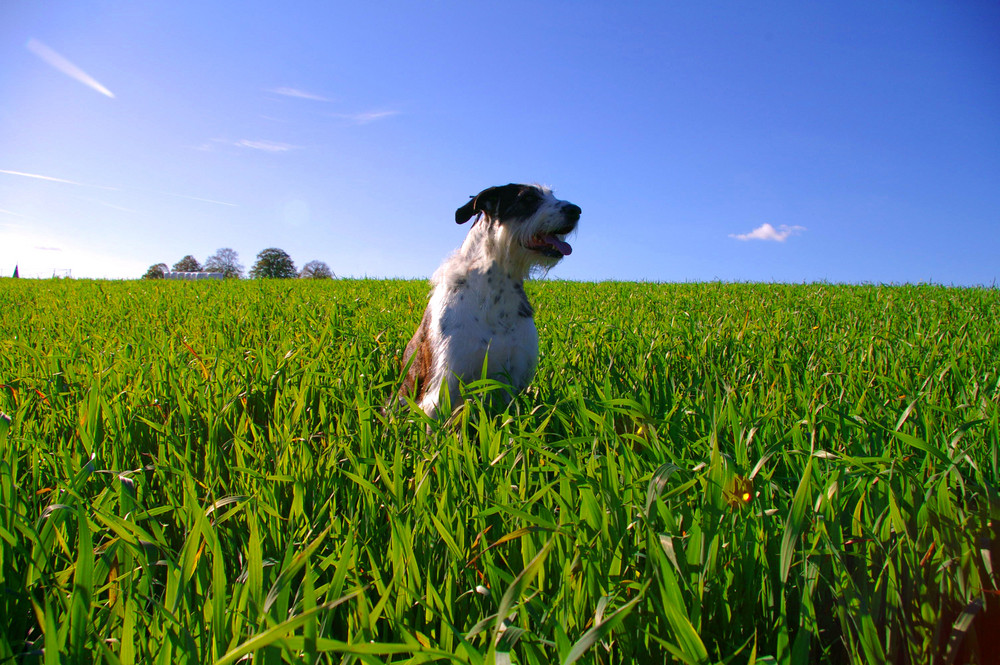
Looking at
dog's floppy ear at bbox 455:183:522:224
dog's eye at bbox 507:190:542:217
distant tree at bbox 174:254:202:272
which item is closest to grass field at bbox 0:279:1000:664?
dog's eye at bbox 507:190:542:217

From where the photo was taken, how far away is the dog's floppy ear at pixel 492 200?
4035 mm

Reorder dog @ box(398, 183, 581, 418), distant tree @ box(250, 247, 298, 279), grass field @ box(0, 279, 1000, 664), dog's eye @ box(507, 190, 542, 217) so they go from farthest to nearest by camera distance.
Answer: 1. distant tree @ box(250, 247, 298, 279)
2. dog's eye @ box(507, 190, 542, 217)
3. dog @ box(398, 183, 581, 418)
4. grass field @ box(0, 279, 1000, 664)

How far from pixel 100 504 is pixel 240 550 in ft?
1.64

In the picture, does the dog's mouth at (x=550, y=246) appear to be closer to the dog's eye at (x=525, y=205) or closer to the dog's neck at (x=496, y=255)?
the dog's neck at (x=496, y=255)

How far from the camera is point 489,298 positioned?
140 inches

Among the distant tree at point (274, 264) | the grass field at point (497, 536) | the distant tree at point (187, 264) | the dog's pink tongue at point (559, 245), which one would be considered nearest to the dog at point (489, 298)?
the dog's pink tongue at point (559, 245)

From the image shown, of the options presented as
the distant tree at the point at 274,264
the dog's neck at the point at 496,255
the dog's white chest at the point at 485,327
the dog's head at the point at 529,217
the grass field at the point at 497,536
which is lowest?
the grass field at the point at 497,536

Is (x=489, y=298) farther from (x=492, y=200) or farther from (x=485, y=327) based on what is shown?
(x=492, y=200)

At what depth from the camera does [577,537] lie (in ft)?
4.37

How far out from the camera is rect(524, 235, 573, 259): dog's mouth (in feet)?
12.7

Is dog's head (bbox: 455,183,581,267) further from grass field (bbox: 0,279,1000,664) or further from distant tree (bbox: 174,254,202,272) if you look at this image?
distant tree (bbox: 174,254,202,272)

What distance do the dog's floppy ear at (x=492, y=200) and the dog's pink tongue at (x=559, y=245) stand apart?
42 centimetres

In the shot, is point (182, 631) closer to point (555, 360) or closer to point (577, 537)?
point (577, 537)

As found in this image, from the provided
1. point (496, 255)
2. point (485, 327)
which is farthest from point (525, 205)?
point (485, 327)
